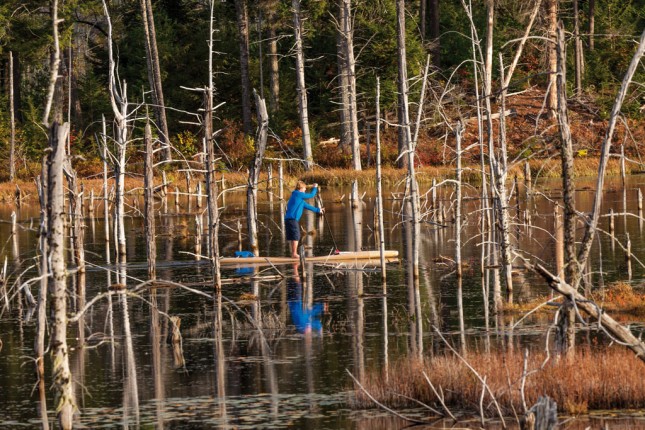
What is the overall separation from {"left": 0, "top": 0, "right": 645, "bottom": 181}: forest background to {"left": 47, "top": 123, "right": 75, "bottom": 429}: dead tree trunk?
43851 millimetres

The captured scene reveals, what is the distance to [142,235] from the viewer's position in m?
39.8

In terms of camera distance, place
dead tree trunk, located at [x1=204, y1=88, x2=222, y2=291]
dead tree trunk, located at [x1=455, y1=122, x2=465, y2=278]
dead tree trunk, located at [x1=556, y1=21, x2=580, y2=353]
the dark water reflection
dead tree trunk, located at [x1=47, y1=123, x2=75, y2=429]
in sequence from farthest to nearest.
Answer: dead tree trunk, located at [x1=455, y1=122, x2=465, y2=278]
dead tree trunk, located at [x1=204, y1=88, x2=222, y2=291]
dead tree trunk, located at [x1=556, y1=21, x2=580, y2=353]
the dark water reflection
dead tree trunk, located at [x1=47, y1=123, x2=75, y2=429]

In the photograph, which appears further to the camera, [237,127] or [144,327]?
[237,127]

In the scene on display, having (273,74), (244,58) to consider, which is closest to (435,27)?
(273,74)

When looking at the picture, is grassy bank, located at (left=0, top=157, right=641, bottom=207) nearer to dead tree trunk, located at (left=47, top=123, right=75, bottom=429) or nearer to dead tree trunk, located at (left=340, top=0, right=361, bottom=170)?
dead tree trunk, located at (left=340, top=0, right=361, bottom=170)

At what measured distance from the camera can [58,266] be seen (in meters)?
13.0

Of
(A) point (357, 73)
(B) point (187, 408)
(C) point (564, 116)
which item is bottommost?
(B) point (187, 408)

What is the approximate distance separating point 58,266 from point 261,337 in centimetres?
745

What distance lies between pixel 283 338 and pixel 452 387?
5.91 metres

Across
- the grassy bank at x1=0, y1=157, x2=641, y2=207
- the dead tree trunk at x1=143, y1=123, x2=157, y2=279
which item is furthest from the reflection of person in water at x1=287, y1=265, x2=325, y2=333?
the grassy bank at x1=0, y1=157, x2=641, y2=207

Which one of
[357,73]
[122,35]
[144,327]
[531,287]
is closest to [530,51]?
[357,73]

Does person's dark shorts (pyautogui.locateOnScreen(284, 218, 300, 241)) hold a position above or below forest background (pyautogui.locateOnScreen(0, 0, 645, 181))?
below

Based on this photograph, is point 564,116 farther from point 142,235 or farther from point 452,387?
point 142,235

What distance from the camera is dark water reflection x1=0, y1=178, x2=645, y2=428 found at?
15.1 m
